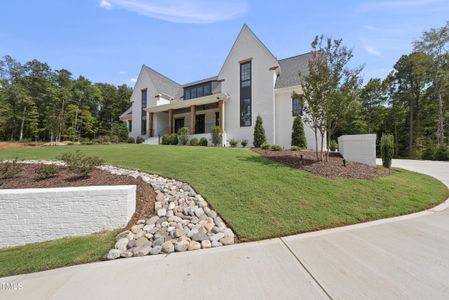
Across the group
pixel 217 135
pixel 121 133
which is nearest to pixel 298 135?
pixel 217 135

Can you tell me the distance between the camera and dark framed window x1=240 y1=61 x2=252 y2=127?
712 inches

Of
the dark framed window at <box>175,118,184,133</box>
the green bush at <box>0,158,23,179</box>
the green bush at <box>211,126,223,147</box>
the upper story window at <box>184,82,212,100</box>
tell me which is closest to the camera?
the green bush at <box>0,158,23,179</box>

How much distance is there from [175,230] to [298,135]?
1320 cm

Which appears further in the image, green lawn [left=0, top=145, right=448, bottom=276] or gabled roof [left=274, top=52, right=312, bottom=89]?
gabled roof [left=274, top=52, right=312, bottom=89]

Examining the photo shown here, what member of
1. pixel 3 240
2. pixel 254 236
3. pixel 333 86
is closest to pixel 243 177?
pixel 254 236

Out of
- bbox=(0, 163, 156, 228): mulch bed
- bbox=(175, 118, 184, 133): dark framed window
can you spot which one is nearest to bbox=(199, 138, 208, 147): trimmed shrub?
bbox=(175, 118, 184, 133): dark framed window

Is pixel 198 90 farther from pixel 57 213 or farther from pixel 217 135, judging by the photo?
pixel 57 213

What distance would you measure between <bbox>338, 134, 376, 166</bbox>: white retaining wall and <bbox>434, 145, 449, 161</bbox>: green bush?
13864 millimetres

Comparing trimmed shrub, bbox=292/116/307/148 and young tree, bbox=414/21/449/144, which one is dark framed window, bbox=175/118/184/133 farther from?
young tree, bbox=414/21/449/144

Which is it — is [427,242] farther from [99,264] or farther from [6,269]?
[6,269]

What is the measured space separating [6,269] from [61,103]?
46198 millimetres

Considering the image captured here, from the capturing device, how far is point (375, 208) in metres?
5.11

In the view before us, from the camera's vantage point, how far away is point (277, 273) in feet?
8.91

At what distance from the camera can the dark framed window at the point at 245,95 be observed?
1808 cm
